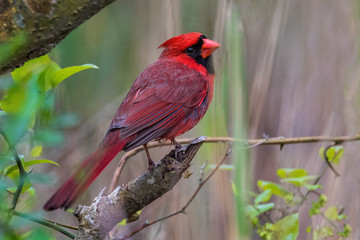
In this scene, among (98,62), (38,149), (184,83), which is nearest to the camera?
(38,149)

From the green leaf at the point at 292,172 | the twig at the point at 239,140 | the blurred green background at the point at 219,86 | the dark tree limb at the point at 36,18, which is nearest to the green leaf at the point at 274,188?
the green leaf at the point at 292,172

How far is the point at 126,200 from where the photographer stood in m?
1.63

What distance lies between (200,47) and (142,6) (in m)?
1.05

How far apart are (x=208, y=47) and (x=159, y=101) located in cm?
48

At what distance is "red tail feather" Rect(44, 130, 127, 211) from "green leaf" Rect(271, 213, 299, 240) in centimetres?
72

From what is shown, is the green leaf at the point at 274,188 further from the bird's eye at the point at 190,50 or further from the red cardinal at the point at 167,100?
the bird's eye at the point at 190,50

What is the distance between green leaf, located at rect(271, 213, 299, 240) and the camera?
2.04m

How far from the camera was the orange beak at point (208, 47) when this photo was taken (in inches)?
103

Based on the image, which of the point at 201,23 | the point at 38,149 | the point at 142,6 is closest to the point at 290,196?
the point at 38,149

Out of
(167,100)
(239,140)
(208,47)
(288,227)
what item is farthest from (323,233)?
(208,47)

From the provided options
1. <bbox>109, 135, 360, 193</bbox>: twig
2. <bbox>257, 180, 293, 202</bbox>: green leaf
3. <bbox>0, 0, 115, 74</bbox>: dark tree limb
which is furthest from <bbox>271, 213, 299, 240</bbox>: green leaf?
<bbox>0, 0, 115, 74</bbox>: dark tree limb

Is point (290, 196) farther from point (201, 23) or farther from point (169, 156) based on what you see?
point (201, 23)

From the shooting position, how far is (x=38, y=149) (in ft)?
5.49

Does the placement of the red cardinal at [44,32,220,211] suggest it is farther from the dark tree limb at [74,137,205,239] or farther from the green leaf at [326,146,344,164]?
the green leaf at [326,146,344,164]
